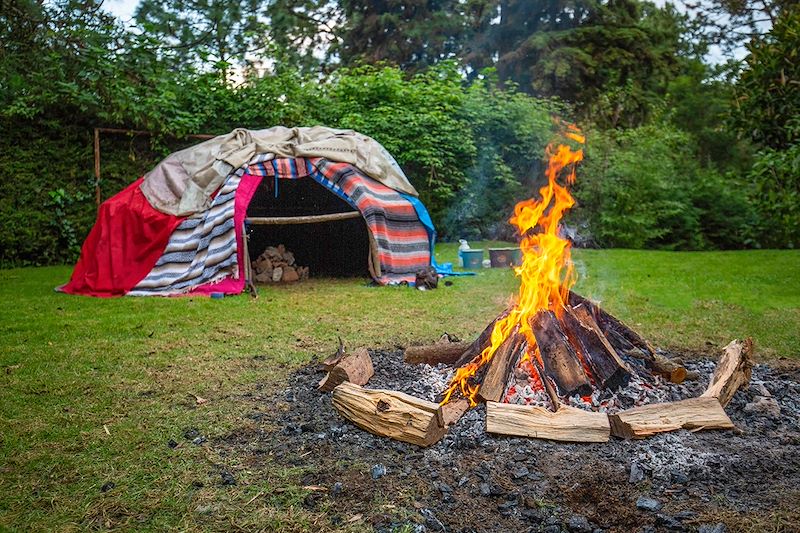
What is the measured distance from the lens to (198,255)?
827cm

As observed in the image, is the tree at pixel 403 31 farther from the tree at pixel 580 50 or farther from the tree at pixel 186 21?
the tree at pixel 186 21

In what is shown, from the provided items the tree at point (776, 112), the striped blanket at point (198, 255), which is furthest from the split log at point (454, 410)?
the striped blanket at point (198, 255)

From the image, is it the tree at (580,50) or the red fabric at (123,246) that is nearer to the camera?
the red fabric at (123,246)

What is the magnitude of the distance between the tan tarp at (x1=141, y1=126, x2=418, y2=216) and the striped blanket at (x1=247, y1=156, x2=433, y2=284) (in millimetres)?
140

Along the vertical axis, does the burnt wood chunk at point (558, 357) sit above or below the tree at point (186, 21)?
below

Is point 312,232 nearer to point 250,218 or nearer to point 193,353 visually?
point 250,218

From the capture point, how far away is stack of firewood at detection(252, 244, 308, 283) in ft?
31.0

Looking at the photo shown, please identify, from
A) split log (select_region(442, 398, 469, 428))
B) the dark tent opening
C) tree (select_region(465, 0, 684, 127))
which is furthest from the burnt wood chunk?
tree (select_region(465, 0, 684, 127))

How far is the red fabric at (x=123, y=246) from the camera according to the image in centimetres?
821

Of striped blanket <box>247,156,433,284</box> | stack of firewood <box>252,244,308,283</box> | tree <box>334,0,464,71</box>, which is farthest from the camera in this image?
tree <box>334,0,464,71</box>

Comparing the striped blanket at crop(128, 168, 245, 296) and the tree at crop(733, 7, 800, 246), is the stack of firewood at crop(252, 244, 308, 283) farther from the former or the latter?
the tree at crop(733, 7, 800, 246)

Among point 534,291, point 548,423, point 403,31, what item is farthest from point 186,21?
point 403,31

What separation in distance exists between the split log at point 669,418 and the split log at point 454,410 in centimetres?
75

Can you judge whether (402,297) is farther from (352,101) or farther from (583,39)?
(583,39)
